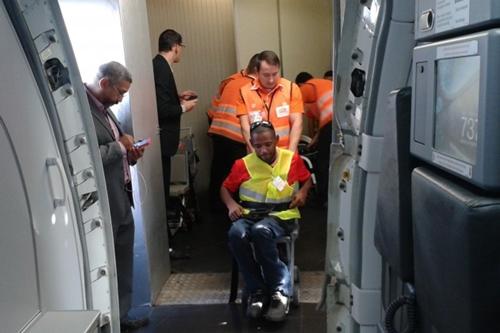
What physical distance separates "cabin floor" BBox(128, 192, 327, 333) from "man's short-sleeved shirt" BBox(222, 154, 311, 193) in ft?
2.72

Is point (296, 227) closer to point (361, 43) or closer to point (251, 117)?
point (251, 117)

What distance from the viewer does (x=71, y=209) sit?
1.66 m

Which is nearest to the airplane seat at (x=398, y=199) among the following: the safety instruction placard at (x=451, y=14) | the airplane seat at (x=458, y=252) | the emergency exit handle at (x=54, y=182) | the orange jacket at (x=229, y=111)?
the airplane seat at (x=458, y=252)

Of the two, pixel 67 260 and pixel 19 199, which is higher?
pixel 19 199

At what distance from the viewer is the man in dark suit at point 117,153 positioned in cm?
322

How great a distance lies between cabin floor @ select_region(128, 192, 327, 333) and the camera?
3721 millimetres

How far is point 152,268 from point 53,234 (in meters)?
2.62

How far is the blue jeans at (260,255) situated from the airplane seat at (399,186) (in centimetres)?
238

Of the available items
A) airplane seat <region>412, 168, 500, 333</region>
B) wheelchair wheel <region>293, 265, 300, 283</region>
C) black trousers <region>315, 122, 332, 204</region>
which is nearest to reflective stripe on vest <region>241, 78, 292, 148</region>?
wheelchair wheel <region>293, 265, 300, 283</region>

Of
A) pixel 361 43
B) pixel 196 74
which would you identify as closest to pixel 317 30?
pixel 196 74

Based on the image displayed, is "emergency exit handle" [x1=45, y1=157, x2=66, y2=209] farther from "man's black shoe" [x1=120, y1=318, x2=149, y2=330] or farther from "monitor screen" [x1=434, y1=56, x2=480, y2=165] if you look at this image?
"man's black shoe" [x1=120, y1=318, x2=149, y2=330]

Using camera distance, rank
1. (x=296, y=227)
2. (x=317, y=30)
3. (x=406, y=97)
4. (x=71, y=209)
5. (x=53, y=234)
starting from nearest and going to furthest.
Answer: (x=406, y=97), (x=53, y=234), (x=71, y=209), (x=296, y=227), (x=317, y=30)

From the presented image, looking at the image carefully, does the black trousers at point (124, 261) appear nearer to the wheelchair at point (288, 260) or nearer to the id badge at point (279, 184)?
the wheelchair at point (288, 260)

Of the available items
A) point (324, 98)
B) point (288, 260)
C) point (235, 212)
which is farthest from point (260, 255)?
point (324, 98)
